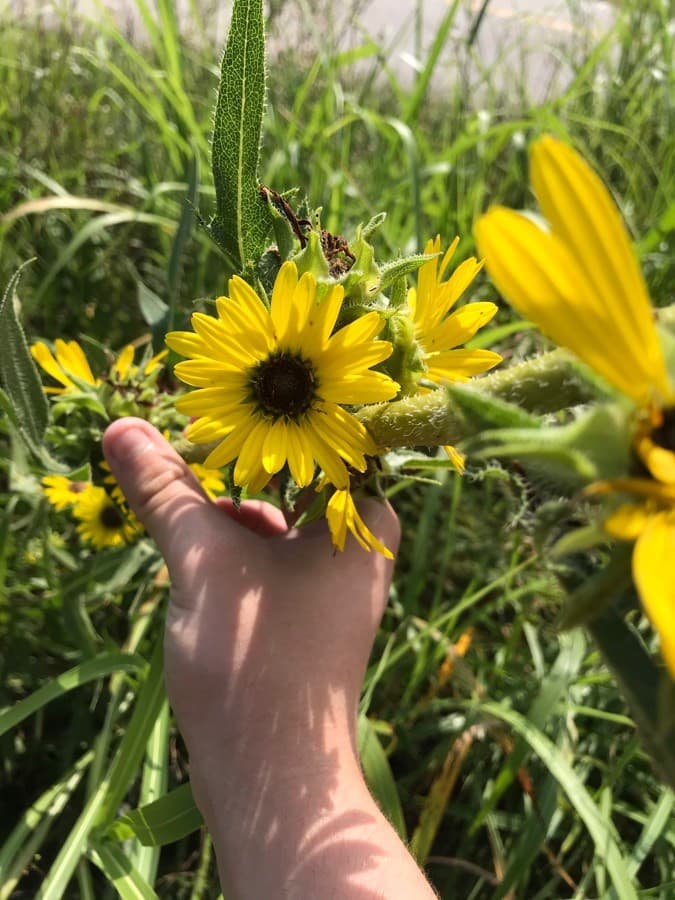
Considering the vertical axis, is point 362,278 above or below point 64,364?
above

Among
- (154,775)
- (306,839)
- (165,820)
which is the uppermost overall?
(306,839)

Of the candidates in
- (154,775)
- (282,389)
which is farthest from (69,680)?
(282,389)

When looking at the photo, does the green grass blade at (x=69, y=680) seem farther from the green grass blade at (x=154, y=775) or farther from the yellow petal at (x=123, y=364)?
the yellow petal at (x=123, y=364)

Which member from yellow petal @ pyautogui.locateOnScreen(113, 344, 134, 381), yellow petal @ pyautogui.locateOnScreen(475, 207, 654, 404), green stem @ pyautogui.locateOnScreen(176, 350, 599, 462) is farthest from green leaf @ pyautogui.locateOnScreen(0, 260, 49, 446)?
yellow petal @ pyautogui.locateOnScreen(475, 207, 654, 404)

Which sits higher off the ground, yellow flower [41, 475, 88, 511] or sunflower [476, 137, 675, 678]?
sunflower [476, 137, 675, 678]

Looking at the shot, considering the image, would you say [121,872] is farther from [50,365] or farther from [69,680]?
[50,365]

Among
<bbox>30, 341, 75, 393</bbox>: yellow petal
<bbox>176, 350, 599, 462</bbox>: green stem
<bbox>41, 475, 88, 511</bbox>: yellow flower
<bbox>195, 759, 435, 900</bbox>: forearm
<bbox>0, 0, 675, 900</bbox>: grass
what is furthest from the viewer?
<bbox>0, 0, 675, 900</bbox>: grass

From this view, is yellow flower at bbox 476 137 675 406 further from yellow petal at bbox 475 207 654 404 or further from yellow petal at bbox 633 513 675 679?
yellow petal at bbox 633 513 675 679

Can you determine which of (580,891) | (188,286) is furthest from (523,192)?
(580,891)
